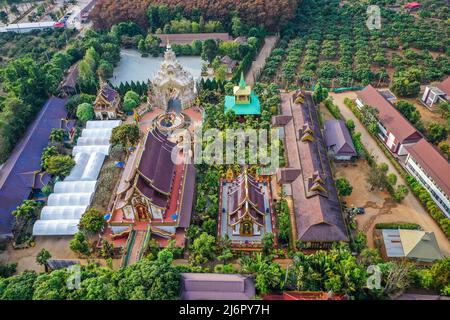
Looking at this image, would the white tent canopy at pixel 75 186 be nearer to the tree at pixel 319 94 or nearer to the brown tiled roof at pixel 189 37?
the tree at pixel 319 94

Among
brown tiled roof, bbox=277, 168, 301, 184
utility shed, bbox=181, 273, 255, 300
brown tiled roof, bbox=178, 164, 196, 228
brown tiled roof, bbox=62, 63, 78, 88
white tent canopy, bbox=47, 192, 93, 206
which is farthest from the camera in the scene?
brown tiled roof, bbox=62, 63, 78, 88

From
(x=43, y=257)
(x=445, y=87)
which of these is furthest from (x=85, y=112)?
(x=445, y=87)

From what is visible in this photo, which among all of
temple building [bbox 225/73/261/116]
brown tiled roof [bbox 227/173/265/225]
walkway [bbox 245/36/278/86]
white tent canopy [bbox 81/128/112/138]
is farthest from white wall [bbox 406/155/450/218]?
white tent canopy [bbox 81/128/112/138]

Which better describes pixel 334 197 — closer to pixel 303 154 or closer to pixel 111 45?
pixel 303 154

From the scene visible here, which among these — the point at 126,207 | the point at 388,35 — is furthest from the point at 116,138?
the point at 388,35

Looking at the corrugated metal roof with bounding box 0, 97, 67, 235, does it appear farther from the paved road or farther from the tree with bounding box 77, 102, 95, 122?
the paved road

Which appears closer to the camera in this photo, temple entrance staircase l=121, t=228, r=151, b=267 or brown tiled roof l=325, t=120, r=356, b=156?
temple entrance staircase l=121, t=228, r=151, b=267
